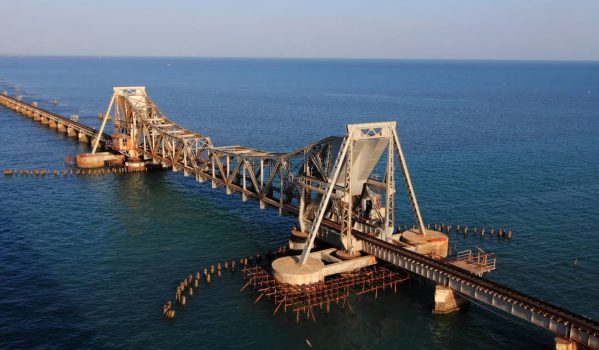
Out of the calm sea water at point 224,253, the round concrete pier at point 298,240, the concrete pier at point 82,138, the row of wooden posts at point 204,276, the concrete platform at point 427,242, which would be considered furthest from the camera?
the concrete pier at point 82,138

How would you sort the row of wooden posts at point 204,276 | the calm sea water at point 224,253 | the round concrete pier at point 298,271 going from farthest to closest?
the round concrete pier at point 298,271 → the row of wooden posts at point 204,276 → the calm sea water at point 224,253

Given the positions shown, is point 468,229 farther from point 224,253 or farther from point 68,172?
point 68,172

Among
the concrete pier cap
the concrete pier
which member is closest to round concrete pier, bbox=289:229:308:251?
the concrete pier cap

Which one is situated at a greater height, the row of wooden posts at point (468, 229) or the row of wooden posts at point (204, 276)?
the row of wooden posts at point (468, 229)

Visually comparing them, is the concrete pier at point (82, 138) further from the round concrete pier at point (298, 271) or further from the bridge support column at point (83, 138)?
the round concrete pier at point (298, 271)

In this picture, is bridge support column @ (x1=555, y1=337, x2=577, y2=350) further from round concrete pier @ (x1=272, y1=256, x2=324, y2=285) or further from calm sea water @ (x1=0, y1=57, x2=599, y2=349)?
round concrete pier @ (x1=272, y1=256, x2=324, y2=285)

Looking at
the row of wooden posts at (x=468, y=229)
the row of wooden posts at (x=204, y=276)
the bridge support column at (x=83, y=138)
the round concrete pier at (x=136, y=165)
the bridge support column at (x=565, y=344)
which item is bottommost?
the row of wooden posts at (x=204, y=276)

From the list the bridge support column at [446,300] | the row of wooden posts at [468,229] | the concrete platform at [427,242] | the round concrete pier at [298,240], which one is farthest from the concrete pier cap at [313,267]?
the row of wooden posts at [468,229]

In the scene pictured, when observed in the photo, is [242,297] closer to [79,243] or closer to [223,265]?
[223,265]
